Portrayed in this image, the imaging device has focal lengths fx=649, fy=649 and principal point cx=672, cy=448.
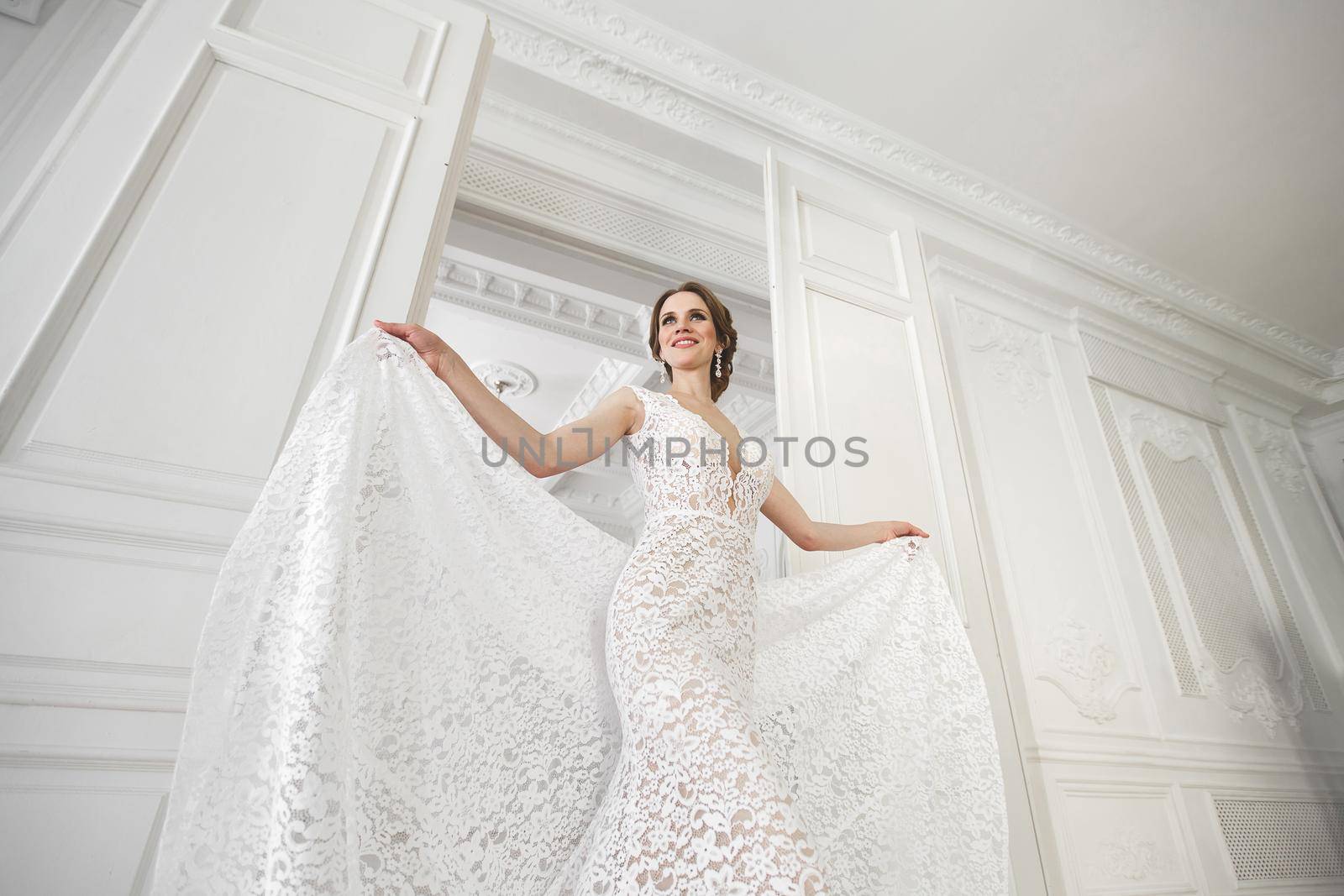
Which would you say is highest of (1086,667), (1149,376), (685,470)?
A: (1149,376)

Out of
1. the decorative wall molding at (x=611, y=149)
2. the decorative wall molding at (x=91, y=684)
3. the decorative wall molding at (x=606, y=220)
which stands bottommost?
the decorative wall molding at (x=91, y=684)

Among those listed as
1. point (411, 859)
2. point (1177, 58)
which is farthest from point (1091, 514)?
point (411, 859)

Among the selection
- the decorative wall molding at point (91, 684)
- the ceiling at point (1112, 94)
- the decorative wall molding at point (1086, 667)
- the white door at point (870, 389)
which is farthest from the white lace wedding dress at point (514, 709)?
the ceiling at point (1112, 94)

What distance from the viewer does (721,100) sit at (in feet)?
10.3

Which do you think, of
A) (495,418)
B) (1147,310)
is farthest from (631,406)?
(1147,310)

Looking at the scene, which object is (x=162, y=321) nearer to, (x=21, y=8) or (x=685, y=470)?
(x=685, y=470)

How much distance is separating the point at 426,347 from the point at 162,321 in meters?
0.65

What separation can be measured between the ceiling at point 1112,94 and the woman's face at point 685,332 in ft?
5.66

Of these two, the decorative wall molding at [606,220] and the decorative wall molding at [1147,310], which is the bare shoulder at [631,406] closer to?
the decorative wall molding at [606,220]

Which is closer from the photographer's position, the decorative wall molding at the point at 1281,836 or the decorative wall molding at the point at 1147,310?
the decorative wall molding at the point at 1281,836

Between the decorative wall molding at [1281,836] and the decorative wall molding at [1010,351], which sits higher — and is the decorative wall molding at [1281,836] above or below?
below

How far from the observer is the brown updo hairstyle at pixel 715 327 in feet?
6.99

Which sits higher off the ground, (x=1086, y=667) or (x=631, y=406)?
(x=631, y=406)

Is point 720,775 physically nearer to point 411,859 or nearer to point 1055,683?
point 411,859
